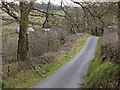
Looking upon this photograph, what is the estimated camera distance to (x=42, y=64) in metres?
14.7

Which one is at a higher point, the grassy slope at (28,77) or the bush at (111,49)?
the bush at (111,49)

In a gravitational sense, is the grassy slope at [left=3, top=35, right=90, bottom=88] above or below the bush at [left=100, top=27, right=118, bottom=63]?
below

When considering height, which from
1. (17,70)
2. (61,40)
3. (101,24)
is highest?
(101,24)

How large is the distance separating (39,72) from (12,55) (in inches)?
570

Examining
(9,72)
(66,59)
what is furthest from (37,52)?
(9,72)

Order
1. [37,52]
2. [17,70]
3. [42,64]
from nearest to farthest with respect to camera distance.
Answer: [17,70]
[42,64]
[37,52]

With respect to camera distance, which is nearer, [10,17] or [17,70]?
[10,17]

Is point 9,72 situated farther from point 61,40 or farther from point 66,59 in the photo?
point 61,40

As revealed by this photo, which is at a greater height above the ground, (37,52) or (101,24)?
(101,24)

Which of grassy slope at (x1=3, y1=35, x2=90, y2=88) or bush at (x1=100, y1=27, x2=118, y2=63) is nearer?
bush at (x1=100, y1=27, x2=118, y2=63)

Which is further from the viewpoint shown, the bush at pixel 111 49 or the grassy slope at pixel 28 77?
the grassy slope at pixel 28 77

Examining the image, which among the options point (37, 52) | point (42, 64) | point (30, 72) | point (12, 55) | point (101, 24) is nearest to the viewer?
point (101, 24)

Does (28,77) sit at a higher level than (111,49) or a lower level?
lower

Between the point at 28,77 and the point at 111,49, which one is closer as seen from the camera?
the point at 28,77
